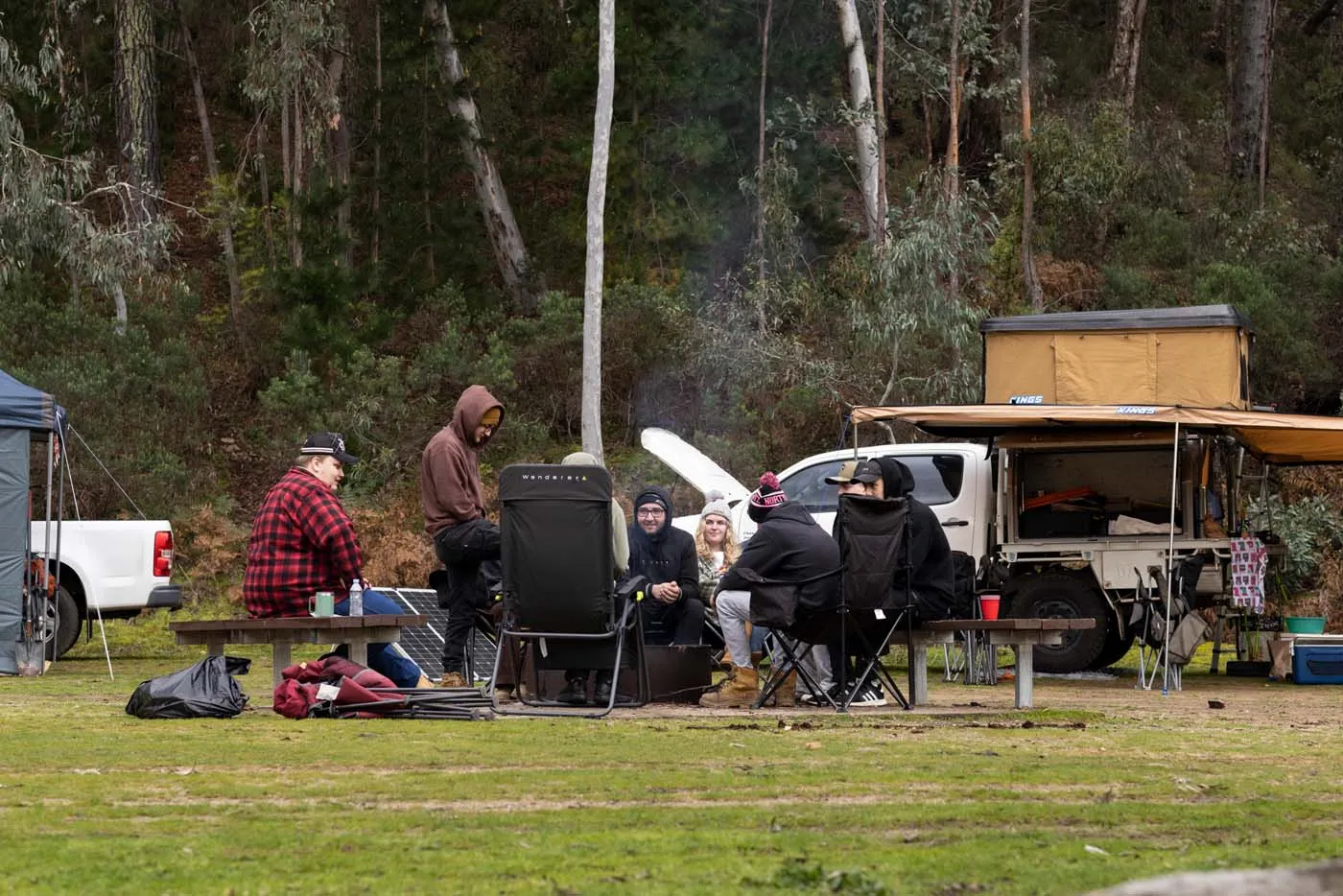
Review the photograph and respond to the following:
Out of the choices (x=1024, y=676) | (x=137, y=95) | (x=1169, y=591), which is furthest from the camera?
(x=137, y=95)

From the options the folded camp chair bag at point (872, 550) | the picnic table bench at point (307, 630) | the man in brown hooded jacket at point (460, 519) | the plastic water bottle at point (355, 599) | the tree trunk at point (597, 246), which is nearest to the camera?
the picnic table bench at point (307, 630)

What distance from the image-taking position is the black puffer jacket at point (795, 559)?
1050cm

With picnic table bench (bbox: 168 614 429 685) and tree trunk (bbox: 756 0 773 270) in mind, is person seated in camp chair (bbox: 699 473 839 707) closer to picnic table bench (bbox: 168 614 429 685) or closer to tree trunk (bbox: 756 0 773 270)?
picnic table bench (bbox: 168 614 429 685)

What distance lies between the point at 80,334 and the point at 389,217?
15.2ft

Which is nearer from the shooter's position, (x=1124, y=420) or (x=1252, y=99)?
(x=1124, y=420)

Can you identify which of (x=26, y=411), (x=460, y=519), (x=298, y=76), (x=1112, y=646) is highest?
(x=298, y=76)

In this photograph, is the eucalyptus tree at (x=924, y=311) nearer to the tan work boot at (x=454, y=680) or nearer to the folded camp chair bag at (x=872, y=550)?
the tan work boot at (x=454, y=680)

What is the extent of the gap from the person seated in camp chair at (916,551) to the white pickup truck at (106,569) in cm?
726

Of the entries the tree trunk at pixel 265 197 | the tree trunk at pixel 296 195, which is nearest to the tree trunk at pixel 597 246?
the tree trunk at pixel 296 195

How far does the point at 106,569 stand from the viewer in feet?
54.0

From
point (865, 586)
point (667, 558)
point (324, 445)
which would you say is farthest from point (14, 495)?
point (865, 586)

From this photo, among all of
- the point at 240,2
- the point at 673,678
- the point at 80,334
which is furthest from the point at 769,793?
the point at 240,2

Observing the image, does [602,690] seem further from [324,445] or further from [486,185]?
[486,185]

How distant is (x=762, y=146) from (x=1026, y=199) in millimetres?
3985
